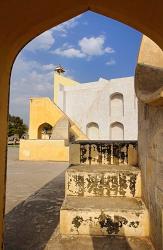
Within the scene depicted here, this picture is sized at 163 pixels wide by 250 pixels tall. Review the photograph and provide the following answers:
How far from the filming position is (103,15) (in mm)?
2432

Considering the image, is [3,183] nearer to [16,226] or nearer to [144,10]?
[16,226]

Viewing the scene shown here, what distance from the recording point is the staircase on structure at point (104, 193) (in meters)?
3.22

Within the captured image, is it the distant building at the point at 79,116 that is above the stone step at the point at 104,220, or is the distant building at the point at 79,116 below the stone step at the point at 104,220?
above

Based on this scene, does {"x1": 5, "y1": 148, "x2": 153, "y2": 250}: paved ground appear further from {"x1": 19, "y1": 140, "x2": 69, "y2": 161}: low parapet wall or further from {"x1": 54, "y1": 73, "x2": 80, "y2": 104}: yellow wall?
{"x1": 54, "y1": 73, "x2": 80, "y2": 104}: yellow wall

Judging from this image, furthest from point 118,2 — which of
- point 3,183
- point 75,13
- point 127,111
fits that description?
point 127,111

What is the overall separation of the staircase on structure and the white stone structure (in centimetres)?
1774

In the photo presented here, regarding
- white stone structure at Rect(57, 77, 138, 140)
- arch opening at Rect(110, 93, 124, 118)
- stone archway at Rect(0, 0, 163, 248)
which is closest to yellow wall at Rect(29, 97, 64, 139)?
white stone structure at Rect(57, 77, 138, 140)

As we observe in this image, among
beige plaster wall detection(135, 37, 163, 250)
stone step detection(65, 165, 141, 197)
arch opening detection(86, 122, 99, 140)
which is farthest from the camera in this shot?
arch opening detection(86, 122, 99, 140)

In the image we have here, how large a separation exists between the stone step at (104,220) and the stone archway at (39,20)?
3.97ft

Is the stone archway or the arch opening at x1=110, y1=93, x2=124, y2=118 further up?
the arch opening at x1=110, y1=93, x2=124, y2=118

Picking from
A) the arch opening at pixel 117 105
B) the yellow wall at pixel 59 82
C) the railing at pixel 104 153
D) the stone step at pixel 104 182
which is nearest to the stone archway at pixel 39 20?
the stone step at pixel 104 182

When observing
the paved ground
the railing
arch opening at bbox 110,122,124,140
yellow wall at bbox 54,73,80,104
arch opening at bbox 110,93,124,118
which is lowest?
the paved ground

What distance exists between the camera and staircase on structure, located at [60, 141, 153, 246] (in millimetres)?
3225

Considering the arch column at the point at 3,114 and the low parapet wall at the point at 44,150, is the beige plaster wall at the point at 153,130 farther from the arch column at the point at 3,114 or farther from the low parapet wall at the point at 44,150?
the low parapet wall at the point at 44,150
